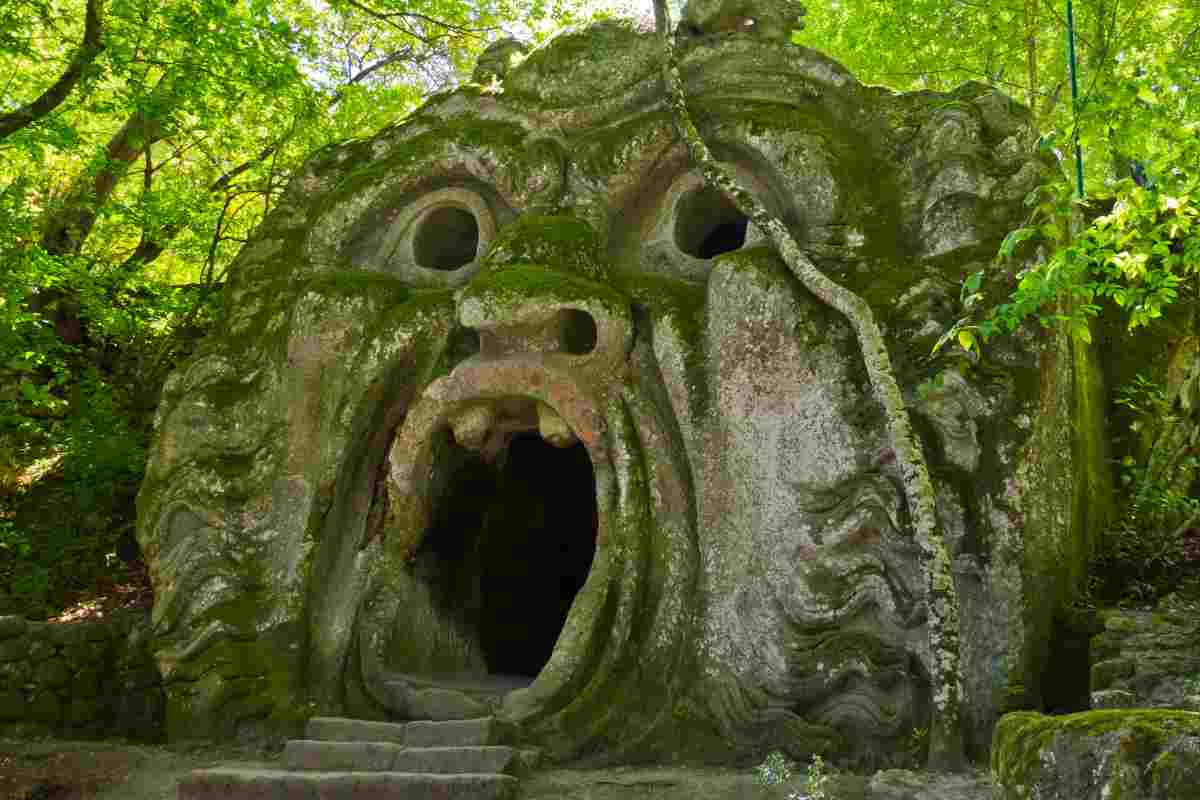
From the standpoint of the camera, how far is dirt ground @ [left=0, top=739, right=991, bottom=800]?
5051 millimetres

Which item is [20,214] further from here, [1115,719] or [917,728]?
[1115,719]

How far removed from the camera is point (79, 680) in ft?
25.5

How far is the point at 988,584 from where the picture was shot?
567cm

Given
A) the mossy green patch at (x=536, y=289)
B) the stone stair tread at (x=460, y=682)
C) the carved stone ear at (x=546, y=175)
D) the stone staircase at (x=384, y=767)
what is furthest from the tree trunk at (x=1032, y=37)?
the stone staircase at (x=384, y=767)

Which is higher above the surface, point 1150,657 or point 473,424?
point 473,424

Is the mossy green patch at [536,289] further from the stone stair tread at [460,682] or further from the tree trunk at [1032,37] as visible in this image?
the tree trunk at [1032,37]

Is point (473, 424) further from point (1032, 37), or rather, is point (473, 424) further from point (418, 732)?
point (1032, 37)

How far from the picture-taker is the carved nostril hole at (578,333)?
22.3 ft

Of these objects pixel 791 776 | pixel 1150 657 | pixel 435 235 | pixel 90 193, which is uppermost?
pixel 90 193

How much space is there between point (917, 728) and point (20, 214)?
717 cm

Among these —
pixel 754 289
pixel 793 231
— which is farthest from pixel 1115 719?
pixel 793 231

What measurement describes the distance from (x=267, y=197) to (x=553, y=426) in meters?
6.00

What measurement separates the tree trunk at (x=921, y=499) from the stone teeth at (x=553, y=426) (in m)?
1.61

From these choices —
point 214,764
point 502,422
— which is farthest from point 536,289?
point 214,764
